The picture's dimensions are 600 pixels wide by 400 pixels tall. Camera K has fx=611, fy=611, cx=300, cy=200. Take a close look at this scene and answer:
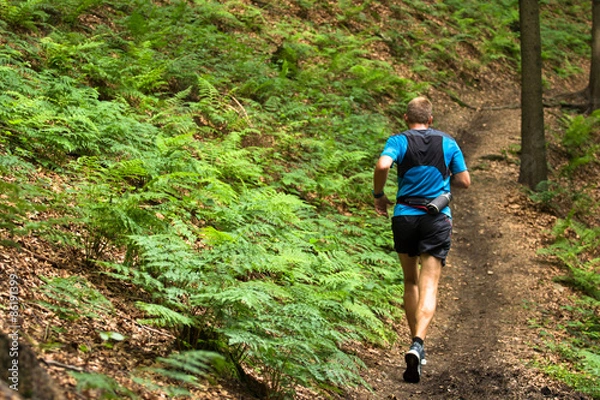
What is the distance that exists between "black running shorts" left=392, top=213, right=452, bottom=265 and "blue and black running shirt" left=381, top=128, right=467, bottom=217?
6 cm

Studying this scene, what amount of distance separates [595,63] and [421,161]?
525 inches

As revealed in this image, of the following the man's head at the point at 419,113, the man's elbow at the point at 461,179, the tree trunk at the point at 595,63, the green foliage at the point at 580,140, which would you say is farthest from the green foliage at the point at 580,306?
the tree trunk at the point at 595,63

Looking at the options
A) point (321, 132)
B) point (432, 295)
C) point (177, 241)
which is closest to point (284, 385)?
point (177, 241)

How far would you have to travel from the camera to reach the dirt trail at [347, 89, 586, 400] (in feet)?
17.7

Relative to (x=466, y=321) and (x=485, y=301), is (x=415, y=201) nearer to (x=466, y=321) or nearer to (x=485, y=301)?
(x=466, y=321)

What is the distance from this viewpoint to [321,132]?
36.5 feet

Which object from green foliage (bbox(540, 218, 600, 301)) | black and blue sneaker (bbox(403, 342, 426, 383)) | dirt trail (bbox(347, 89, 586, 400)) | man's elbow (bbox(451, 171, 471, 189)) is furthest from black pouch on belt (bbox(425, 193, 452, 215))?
green foliage (bbox(540, 218, 600, 301))

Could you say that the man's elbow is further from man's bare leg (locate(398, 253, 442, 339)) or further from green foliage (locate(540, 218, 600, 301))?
green foliage (locate(540, 218, 600, 301))

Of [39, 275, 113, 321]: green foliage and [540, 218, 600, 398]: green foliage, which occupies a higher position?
[39, 275, 113, 321]: green foliage

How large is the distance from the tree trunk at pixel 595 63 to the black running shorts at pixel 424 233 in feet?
43.6

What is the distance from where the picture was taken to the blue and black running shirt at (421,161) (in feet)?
16.8

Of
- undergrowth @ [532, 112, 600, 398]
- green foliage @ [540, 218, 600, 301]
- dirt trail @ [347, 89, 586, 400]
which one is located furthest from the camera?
green foliage @ [540, 218, 600, 301]

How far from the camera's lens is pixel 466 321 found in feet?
24.0

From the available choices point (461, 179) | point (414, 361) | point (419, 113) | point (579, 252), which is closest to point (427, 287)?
point (414, 361)
